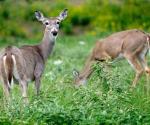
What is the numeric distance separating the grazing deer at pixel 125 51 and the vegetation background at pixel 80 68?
229 millimetres

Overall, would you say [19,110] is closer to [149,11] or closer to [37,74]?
[37,74]

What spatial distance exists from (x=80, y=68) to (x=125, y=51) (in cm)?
258

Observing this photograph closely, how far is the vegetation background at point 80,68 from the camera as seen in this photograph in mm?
8258

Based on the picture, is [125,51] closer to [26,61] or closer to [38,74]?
[38,74]

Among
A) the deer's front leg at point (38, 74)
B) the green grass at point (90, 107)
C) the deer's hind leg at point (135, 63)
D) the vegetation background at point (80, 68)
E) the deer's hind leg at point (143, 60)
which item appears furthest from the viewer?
the deer's hind leg at point (143, 60)

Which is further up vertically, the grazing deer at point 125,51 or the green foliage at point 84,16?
the grazing deer at point 125,51

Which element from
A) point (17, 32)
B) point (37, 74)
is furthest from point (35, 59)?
point (17, 32)

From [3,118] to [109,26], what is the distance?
18.3m

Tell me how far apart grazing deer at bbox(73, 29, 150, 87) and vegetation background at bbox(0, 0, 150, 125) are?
229 mm

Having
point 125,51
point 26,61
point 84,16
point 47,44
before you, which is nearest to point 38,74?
point 26,61

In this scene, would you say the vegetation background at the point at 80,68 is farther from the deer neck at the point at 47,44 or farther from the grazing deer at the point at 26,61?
the deer neck at the point at 47,44

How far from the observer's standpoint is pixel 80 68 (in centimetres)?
1630

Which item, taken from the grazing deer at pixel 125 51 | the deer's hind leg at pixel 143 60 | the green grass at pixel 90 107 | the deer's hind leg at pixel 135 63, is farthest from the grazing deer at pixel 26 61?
the deer's hind leg at pixel 143 60

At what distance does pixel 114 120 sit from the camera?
8.16m
